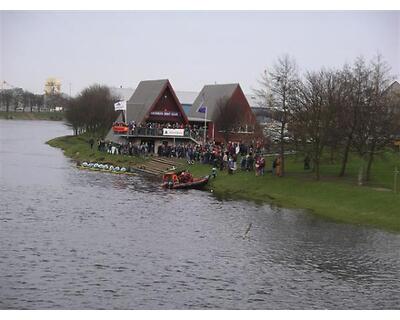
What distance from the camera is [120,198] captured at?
4162cm

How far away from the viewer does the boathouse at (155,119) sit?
234 feet

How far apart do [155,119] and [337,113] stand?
3744 cm

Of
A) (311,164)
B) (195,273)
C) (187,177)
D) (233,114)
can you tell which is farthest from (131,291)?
(233,114)

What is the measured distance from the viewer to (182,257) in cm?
2630

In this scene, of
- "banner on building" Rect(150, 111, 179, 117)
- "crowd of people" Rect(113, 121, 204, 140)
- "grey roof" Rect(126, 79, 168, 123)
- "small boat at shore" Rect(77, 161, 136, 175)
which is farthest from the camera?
"banner on building" Rect(150, 111, 179, 117)

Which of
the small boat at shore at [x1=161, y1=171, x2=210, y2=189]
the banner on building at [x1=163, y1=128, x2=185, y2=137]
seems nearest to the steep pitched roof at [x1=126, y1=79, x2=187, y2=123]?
the banner on building at [x1=163, y1=128, x2=185, y2=137]

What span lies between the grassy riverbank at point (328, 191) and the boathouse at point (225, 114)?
54.1 ft

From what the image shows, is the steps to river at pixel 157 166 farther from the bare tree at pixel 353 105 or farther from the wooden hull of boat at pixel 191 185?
the bare tree at pixel 353 105

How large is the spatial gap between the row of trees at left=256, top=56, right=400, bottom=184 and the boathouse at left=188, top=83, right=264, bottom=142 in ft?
58.5

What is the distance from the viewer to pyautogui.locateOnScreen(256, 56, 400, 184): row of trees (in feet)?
141

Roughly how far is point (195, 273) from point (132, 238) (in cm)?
626

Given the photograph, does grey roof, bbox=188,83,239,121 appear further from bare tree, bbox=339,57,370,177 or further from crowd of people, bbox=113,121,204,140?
bare tree, bbox=339,57,370,177

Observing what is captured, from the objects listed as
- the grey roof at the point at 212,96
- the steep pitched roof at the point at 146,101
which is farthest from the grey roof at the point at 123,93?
the steep pitched roof at the point at 146,101

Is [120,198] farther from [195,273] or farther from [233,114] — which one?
[233,114]
